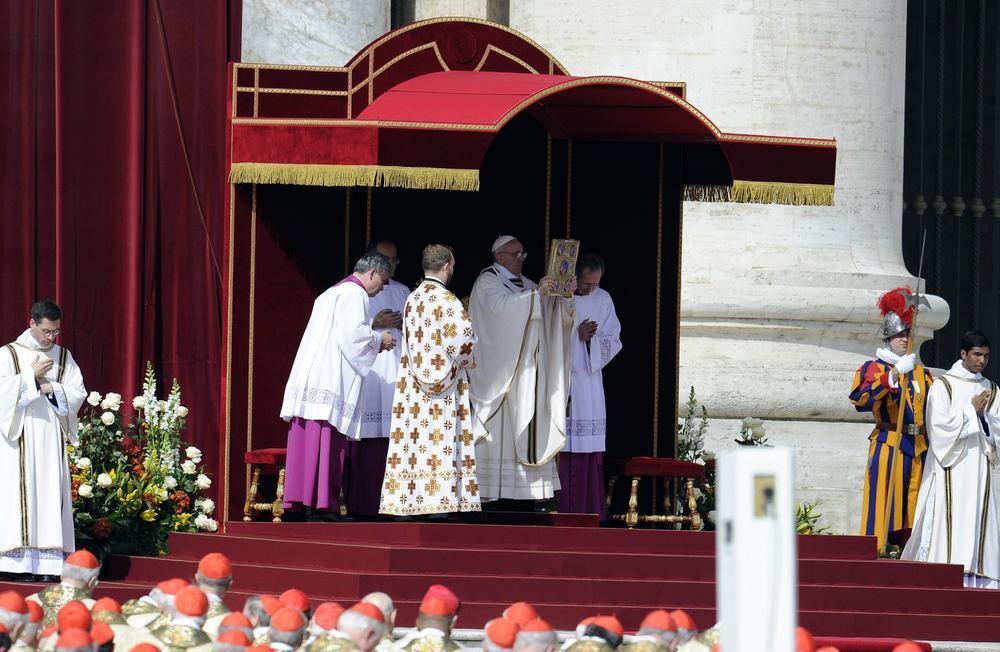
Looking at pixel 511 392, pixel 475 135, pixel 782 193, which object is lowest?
pixel 511 392

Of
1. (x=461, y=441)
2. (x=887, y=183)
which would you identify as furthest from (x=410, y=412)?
(x=887, y=183)

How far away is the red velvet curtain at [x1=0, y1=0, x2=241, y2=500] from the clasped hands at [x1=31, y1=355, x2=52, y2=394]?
275 centimetres

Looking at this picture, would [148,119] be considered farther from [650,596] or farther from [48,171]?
A: [650,596]

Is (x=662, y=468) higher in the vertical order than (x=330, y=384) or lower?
lower

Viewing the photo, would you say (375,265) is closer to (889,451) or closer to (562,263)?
(562,263)

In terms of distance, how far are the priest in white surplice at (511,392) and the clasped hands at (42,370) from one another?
2.51 metres

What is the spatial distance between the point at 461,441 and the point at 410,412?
0.34 metres

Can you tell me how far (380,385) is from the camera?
1253 cm

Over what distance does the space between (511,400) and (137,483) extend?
2332 mm

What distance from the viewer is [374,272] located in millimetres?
12188

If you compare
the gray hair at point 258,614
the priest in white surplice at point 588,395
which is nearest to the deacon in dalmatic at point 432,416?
the priest in white surplice at point 588,395

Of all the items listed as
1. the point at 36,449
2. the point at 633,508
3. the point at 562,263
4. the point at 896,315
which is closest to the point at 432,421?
the point at 562,263

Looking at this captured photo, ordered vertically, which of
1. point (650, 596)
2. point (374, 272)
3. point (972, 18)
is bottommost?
point (650, 596)

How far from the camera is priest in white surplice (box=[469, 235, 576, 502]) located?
12430mm
